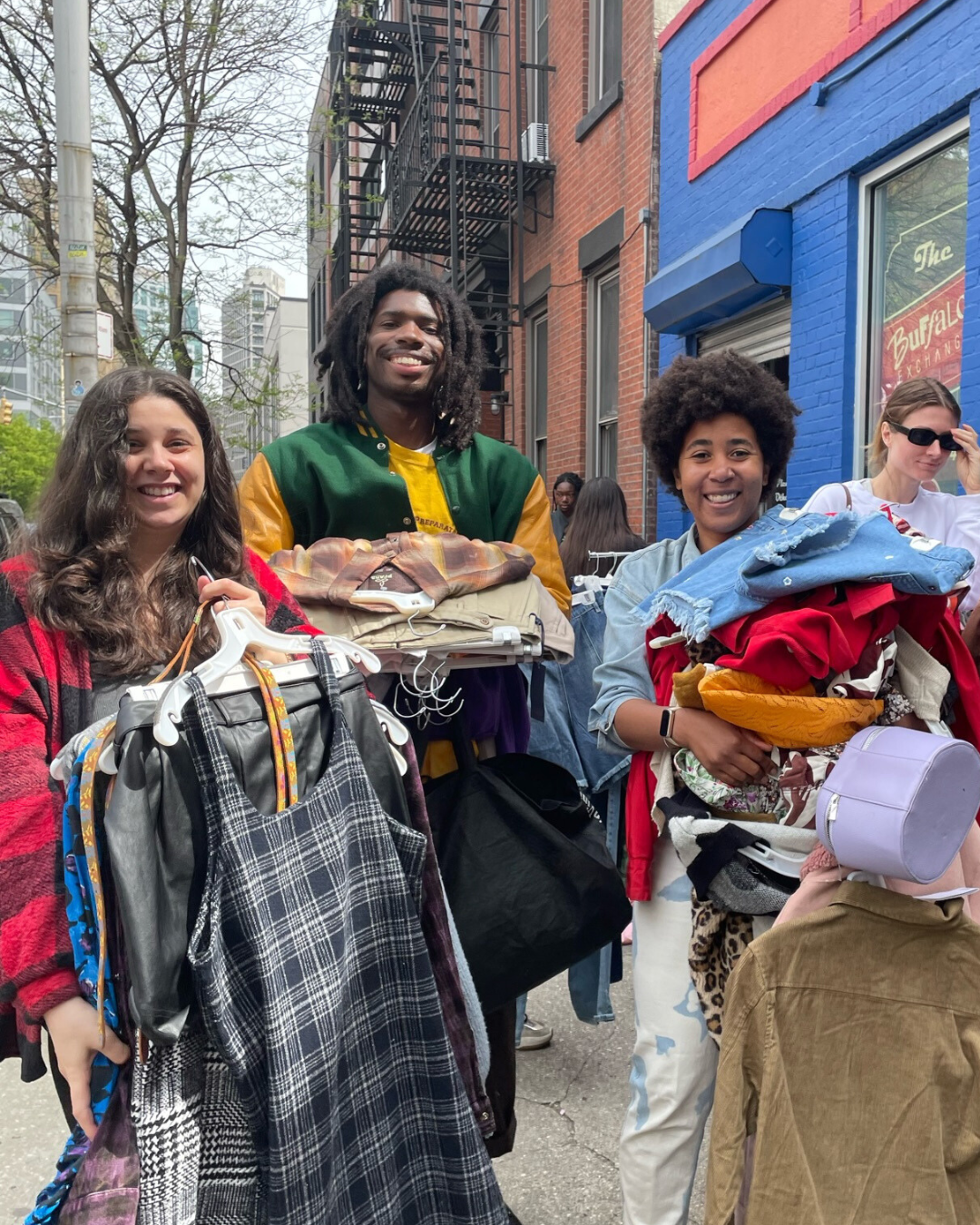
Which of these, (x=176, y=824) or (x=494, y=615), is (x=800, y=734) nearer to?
(x=494, y=615)

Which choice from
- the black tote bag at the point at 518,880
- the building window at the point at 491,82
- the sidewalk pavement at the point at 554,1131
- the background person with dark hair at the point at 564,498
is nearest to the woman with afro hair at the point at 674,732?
the black tote bag at the point at 518,880

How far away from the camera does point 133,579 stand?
1.89 meters

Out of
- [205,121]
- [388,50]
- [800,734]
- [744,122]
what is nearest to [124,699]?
[800,734]

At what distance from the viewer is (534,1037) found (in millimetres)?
3502

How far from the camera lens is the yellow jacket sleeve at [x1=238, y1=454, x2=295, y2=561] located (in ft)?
8.18

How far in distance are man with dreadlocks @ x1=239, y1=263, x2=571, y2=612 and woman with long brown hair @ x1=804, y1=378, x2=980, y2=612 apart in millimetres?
1507

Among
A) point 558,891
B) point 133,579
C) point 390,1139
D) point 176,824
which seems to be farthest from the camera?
point 558,891

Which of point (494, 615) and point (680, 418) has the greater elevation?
point (680, 418)

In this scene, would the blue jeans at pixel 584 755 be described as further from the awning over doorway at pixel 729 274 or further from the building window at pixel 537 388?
the building window at pixel 537 388

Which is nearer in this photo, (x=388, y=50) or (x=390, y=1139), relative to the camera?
(x=390, y=1139)

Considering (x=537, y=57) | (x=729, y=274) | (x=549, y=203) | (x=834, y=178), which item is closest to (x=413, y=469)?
(x=834, y=178)

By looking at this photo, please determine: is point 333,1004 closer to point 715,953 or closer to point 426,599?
point 715,953

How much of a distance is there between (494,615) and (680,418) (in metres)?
0.65

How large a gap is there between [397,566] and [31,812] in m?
0.97
